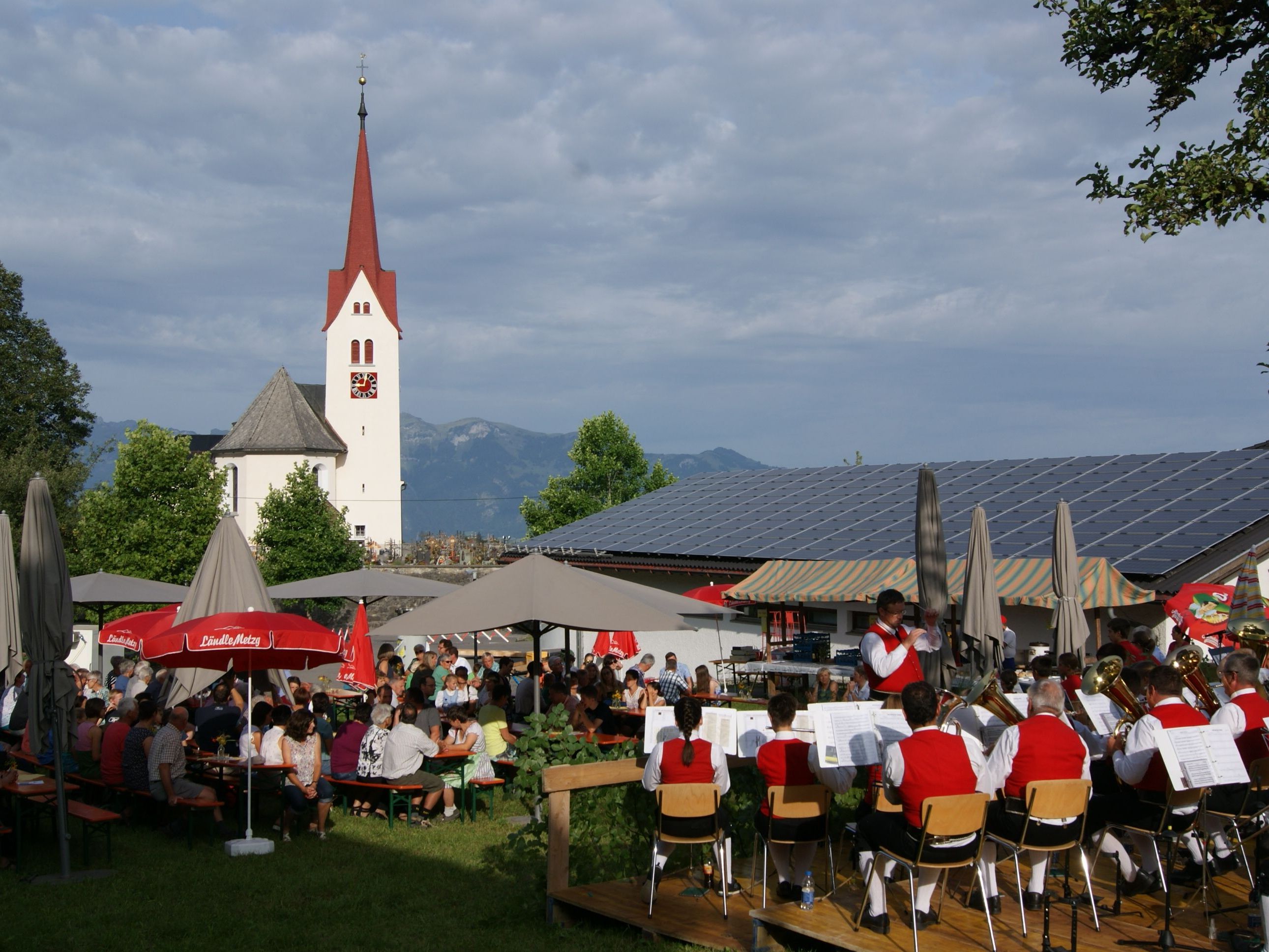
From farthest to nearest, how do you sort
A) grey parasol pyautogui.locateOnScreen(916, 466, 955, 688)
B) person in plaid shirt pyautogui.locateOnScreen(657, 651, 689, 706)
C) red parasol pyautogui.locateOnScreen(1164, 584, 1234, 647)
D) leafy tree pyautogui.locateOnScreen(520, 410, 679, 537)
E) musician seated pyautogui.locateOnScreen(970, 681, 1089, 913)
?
leafy tree pyautogui.locateOnScreen(520, 410, 679, 537)
person in plaid shirt pyautogui.locateOnScreen(657, 651, 689, 706)
red parasol pyautogui.locateOnScreen(1164, 584, 1234, 647)
grey parasol pyautogui.locateOnScreen(916, 466, 955, 688)
musician seated pyautogui.locateOnScreen(970, 681, 1089, 913)

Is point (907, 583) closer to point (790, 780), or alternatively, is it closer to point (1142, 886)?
point (1142, 886)

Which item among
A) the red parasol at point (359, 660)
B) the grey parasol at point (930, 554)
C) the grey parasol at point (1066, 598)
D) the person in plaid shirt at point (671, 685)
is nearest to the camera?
the grey parasol at point (930, 554)

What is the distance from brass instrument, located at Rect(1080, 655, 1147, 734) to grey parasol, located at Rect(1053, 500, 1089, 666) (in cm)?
621

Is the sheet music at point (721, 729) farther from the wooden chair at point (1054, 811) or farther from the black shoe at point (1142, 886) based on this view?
the black shoe at point (1142, 886)

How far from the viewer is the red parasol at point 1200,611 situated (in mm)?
12539

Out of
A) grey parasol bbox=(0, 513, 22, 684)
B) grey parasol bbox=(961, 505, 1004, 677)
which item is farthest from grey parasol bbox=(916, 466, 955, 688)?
grey parasol bbox=(0, 513, 22, 684)

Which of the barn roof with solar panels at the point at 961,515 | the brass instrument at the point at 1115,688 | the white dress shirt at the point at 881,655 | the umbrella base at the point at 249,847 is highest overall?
the barn roof with solar panels at the point at 961,515

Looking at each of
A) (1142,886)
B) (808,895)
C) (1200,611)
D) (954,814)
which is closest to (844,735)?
(954,814)

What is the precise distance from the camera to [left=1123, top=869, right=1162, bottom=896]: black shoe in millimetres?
7289

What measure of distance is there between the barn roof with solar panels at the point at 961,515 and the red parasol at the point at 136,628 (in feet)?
45.6

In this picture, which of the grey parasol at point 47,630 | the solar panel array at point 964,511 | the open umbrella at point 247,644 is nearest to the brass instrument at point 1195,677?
the open umbrella at point 247,644

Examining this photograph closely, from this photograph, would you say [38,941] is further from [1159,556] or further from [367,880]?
[1159,556]

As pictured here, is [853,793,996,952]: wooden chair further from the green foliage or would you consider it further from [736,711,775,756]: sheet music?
the green foliage

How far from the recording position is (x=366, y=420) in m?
76.2
